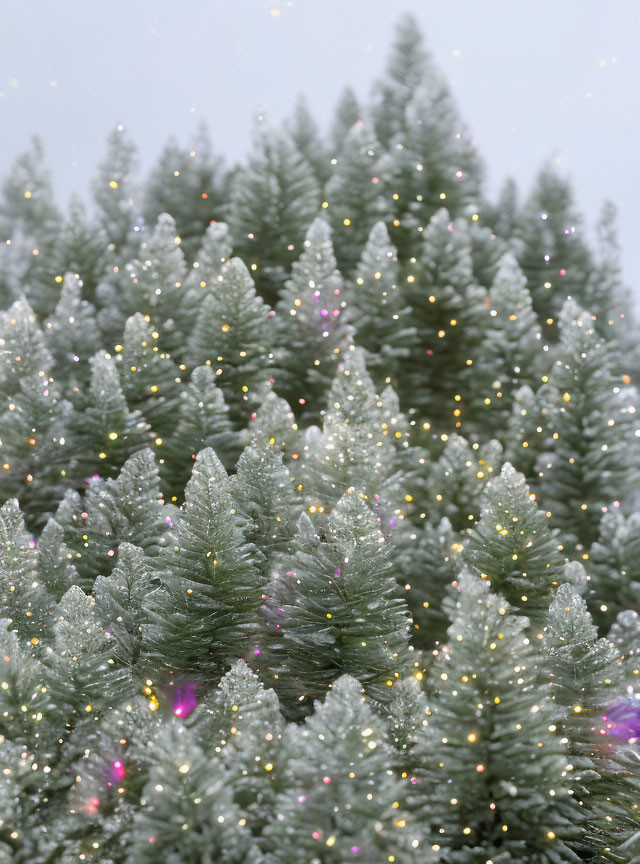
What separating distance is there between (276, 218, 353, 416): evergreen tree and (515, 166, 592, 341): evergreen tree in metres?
8.12

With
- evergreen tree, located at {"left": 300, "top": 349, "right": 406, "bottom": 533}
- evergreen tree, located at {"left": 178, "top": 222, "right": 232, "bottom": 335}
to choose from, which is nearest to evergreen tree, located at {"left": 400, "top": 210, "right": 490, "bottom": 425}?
evergreen tree, located at {"left": 178, "top": 222, "right": 232, "bottom": 335}

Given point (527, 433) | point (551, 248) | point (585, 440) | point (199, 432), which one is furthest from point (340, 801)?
point (551, 248)

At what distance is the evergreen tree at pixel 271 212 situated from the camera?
29.8 metres

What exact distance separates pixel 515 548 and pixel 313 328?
9687 mm

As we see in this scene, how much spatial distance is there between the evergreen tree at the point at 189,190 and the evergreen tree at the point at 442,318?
8.34m

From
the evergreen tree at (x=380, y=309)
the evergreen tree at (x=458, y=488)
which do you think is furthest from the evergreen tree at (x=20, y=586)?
the evergreen tree at (x=380, y=309)

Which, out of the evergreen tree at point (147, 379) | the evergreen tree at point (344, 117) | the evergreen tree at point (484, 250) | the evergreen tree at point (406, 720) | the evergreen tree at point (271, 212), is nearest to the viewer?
the evergreen tree at point (406, 720)

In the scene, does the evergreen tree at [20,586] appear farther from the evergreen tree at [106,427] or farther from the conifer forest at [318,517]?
the evergreen tree at [106,427]

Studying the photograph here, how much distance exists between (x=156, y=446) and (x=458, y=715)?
11639 millimetres

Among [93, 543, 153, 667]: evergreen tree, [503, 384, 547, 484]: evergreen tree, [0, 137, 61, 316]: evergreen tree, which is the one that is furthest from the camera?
[0, 137, 61, 316]: evergreen tree

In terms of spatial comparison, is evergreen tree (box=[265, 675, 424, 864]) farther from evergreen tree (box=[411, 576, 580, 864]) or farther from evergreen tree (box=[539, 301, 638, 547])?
evergreen tree (box=[539, 301, 638, 547])

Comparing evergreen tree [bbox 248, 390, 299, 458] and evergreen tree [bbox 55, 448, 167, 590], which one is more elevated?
evergreen tree [bbox 248, 390, 299, 458]

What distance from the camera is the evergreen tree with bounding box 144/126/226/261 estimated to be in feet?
112

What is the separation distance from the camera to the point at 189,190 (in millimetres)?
34844
